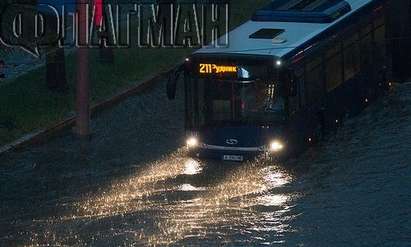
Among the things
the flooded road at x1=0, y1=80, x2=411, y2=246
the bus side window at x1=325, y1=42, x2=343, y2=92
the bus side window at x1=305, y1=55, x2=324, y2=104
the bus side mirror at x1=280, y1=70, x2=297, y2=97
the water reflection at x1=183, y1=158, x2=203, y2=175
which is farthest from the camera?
the bus side window at x1=325, y1=42, x2=343, y2=92

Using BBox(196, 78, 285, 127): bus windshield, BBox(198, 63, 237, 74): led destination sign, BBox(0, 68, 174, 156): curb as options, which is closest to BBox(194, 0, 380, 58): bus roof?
BBox(198, 63, 237, 74): led destination sign

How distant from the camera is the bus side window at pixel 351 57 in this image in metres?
25.4

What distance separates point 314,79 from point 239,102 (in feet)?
8.07

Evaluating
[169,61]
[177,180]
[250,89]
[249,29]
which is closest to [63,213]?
[177,180]

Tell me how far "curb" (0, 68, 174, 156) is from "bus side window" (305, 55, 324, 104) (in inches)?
247

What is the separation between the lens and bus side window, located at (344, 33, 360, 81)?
25422 mm

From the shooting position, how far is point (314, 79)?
2380 centimetres

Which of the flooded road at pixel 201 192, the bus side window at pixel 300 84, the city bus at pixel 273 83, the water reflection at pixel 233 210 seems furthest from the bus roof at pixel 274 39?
the water reflection at pixel 233 210

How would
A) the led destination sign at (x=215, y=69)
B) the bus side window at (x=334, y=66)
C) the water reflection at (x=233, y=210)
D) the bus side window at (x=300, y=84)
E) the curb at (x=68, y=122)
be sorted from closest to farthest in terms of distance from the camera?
the water reflection at (x=233, y=210) < the led destination sign at (x=215, y=69) < the bus side window at (x=300, y=84) < the bus side window at (x=334, y=66) < the curb at (x=68, y=122)

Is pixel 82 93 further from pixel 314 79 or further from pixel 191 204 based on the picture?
pixel 191 204

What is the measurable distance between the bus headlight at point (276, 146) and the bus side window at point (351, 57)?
12.1ft

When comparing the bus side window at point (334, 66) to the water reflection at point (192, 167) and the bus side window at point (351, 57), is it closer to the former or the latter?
the bus side window at point (351, 57)

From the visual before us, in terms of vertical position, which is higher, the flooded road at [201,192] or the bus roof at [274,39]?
the bus roof at [274,39]

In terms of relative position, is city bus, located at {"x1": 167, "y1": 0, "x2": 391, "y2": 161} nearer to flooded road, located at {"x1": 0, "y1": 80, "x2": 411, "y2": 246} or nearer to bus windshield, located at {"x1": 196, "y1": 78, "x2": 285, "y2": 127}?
bus windshield, located at {"x1": 196, "y1": 78, "x2": 285, "y2": 127}
